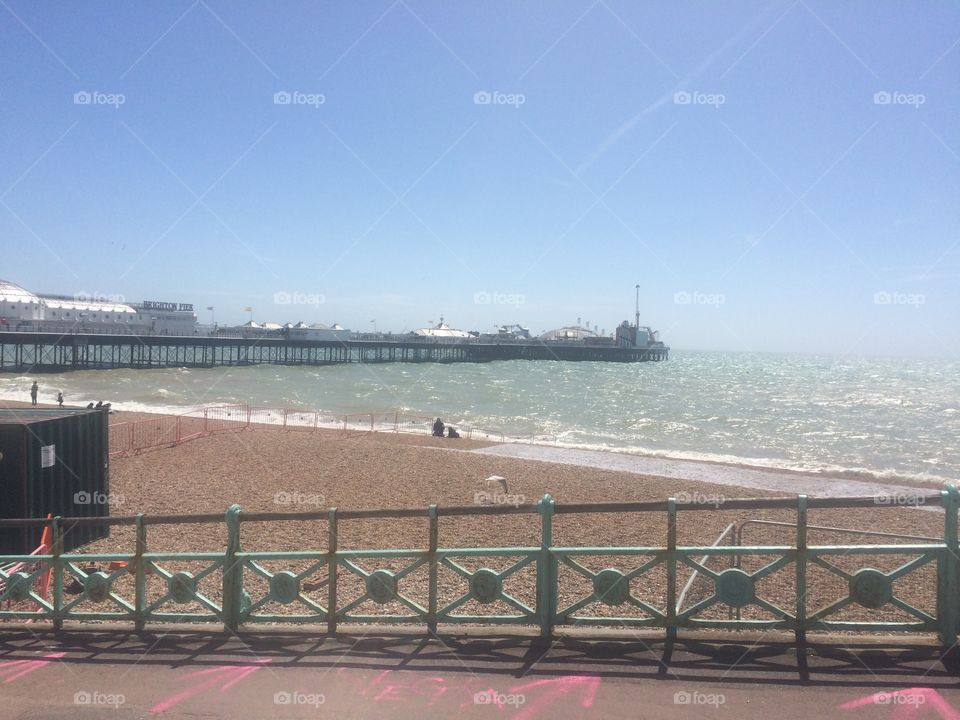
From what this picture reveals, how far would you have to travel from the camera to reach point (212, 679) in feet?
14.7

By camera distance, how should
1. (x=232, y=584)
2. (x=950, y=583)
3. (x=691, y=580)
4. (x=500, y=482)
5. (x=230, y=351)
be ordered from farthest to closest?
(x=230, y=351)
(x=500, y=482)
(x=691, y=580)
(x=232, y=584)
(x=950, y=583)

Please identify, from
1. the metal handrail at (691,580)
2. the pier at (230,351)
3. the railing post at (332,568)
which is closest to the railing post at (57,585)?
the railing post at (332,568)

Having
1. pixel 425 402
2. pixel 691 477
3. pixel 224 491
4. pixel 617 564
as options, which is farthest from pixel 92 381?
pixel 617 564

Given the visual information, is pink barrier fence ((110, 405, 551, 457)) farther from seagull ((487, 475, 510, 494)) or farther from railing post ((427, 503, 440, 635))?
railing post ((427, 503, 440, 635))

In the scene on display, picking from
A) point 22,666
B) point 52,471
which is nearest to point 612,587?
point 22,666

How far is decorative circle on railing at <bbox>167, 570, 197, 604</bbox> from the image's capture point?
5277mm

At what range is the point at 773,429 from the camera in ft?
138

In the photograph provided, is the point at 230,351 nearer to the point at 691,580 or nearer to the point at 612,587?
the point at 691,580

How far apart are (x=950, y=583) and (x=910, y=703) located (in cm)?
108

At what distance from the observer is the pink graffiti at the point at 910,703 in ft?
12.5

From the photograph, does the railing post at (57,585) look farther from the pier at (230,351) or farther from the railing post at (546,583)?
the pier at (230,351)

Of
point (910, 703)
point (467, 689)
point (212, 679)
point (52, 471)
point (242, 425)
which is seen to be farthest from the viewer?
point (242, 425)

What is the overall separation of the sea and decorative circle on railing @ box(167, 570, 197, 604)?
78.1 feet

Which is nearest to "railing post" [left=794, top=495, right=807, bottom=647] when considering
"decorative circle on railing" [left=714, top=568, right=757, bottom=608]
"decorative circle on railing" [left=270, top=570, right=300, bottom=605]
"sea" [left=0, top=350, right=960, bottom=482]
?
"decorative circle on railing" [left=714, top=568, right=757, bottom=608]
